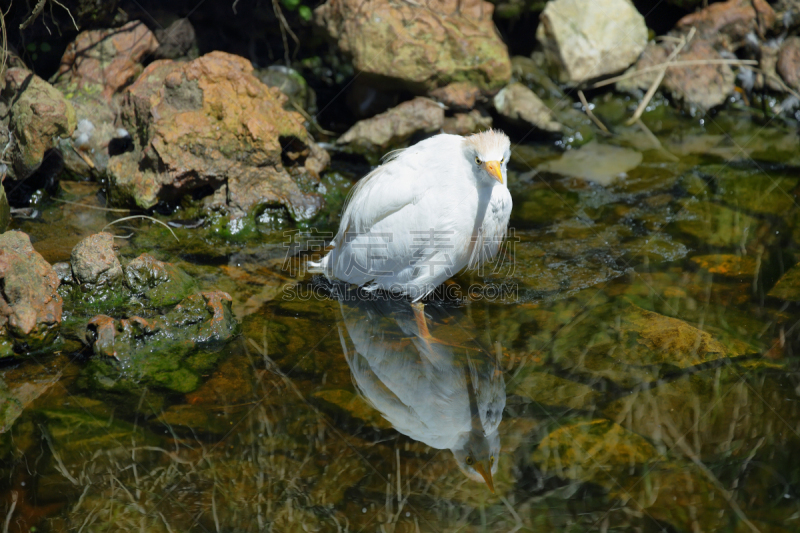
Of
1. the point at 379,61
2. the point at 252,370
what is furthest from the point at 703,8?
the point at 252,370

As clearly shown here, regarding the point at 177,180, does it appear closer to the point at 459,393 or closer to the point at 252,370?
the point at 252,370

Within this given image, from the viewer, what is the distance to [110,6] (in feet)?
19.9

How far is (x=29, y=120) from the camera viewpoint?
5102mm

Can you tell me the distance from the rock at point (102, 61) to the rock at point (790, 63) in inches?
310

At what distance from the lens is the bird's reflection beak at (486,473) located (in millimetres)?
2900

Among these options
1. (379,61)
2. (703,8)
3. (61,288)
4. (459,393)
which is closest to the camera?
(459,393)

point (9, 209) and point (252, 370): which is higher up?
point (9, 209)

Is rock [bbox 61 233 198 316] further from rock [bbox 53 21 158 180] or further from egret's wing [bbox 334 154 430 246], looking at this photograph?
rock [bbox 53 21 158 180]

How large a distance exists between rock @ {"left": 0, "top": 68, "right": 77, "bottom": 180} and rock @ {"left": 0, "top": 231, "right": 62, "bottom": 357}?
64.6 inches

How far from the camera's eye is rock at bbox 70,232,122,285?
405 centimetres

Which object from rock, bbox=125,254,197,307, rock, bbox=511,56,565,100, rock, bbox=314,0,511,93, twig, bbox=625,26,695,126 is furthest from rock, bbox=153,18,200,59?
twig, bbox=625,26,695,126

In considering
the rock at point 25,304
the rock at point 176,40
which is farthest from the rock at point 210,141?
the rock at point 25,304

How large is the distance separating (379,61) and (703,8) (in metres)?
4.85

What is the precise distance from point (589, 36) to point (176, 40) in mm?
5043
